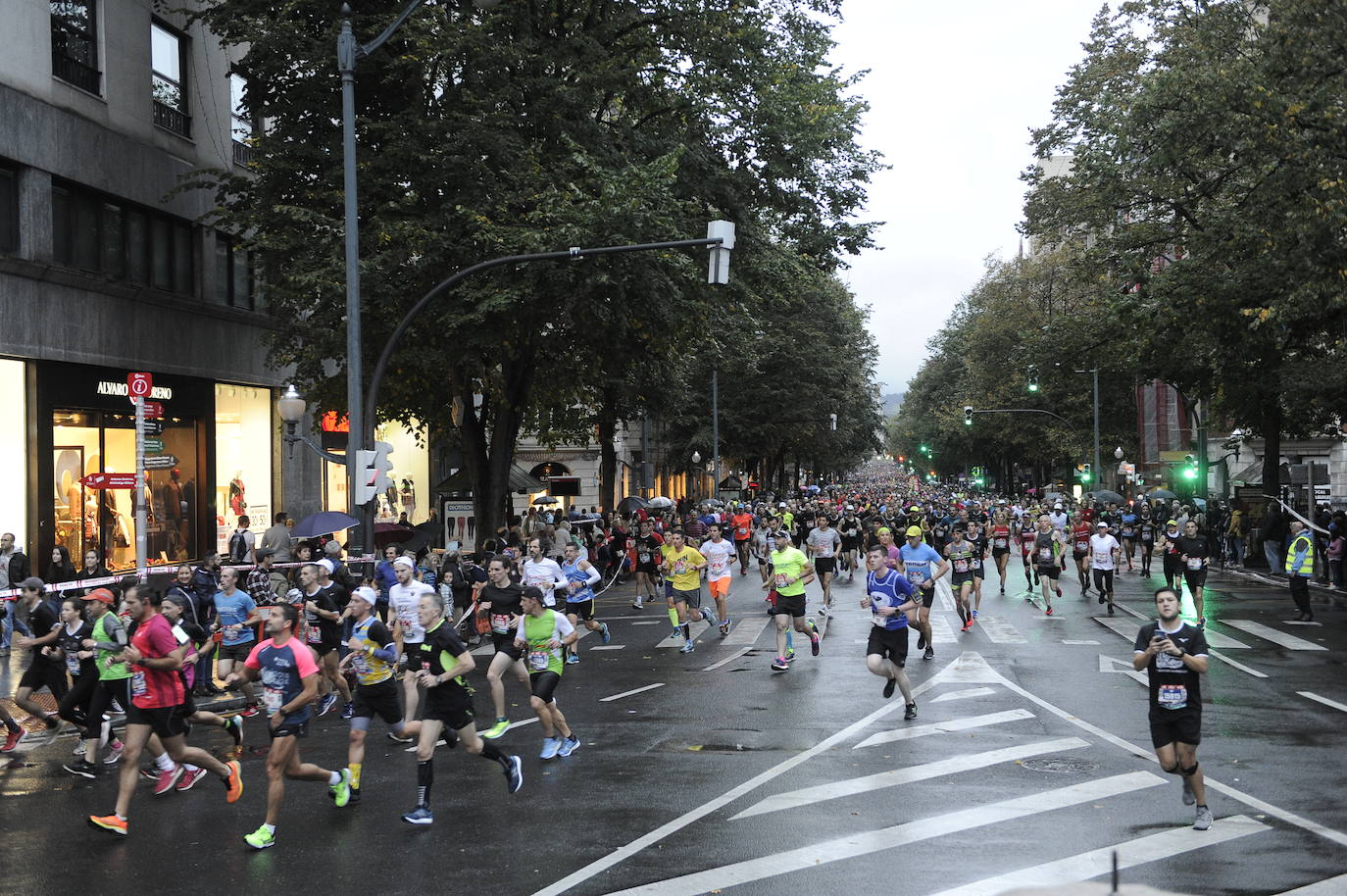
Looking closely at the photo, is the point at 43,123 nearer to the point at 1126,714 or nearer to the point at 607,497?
the point at 1126,714

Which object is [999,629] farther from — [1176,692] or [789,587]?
[1176,692]

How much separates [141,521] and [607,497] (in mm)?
28716

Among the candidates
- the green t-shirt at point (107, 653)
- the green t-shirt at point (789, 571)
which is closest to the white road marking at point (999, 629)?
the green t-shirt at point (789, 571)

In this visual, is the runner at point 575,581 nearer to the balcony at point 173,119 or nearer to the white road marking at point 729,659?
the white road marking at point 729,659

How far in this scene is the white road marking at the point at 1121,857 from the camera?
25.2ft

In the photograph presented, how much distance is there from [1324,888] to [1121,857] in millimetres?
1183

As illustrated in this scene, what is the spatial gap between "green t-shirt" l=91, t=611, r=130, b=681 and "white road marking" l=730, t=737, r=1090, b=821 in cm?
574

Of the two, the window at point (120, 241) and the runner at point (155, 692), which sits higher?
the window at point (120, 241)

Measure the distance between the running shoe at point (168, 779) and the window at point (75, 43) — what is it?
59.0 feet

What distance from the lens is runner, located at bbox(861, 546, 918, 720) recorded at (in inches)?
538

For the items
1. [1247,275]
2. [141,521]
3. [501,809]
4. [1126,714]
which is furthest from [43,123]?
[1247,275]

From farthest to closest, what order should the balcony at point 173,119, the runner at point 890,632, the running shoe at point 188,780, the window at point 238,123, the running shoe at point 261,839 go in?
the window at point 238,123, the balcony at point 173,119, the runner at point 890,632, the running shoe at point 188,780, the running shoe at point 261,839

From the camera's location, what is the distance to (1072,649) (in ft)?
61.7

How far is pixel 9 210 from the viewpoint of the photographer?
75.9 ft
